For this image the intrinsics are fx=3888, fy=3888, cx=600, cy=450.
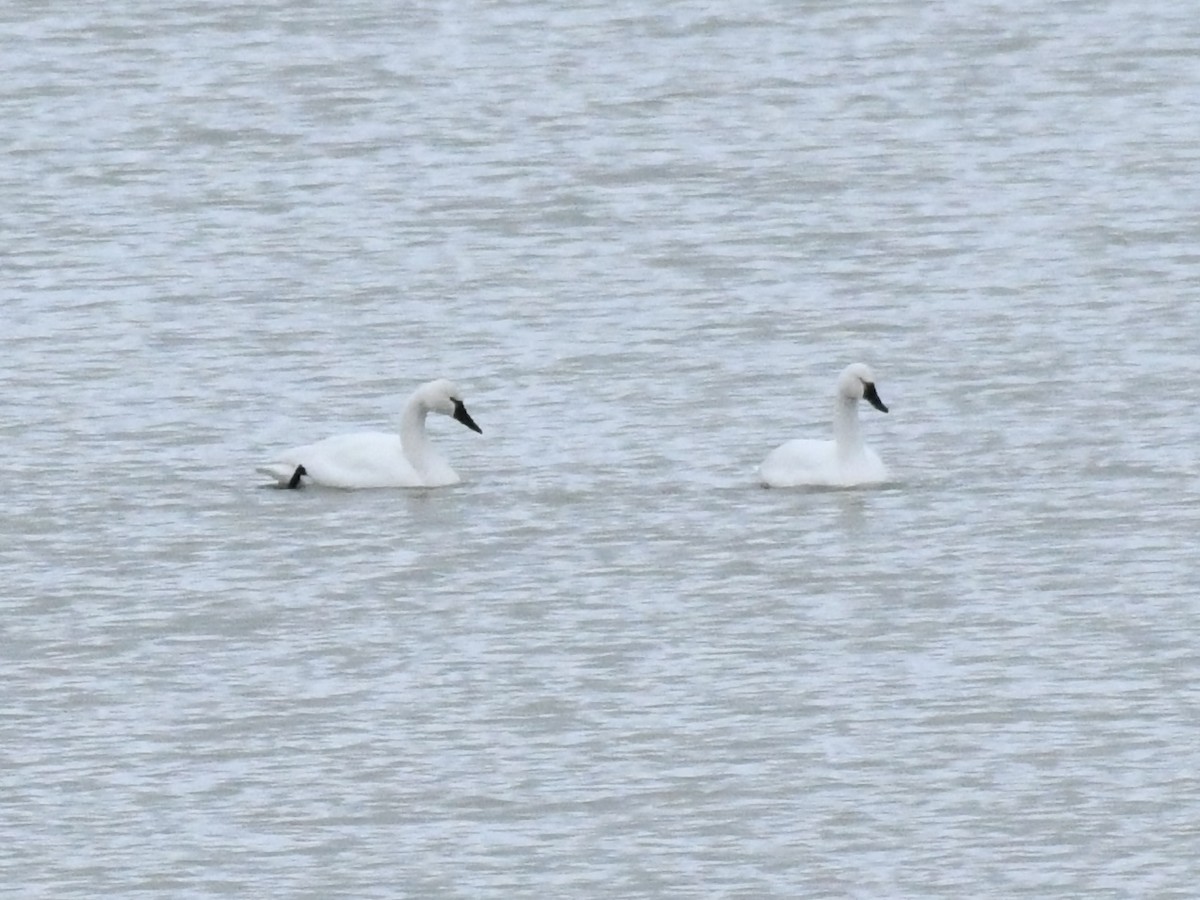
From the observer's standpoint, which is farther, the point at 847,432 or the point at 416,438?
the point at 416,438

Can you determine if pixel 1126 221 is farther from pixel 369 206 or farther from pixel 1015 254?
pixel 369 206

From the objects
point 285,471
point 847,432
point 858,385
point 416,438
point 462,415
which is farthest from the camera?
point 462,415

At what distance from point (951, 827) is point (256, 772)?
6.94ft

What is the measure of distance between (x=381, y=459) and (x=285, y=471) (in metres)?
0.42

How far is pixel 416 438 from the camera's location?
53.6 feet

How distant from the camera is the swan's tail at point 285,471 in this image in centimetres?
1602

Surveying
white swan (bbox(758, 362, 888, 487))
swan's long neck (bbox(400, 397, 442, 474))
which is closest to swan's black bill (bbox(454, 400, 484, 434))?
swan's long neck (bbox(400, 397, 442, 474))

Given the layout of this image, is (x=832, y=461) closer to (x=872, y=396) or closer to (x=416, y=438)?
(x=872, y=396)

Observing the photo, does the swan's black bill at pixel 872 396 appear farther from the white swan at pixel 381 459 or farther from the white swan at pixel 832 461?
the white swan at pixel 381 459

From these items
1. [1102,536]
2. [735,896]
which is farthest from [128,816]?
[1102,536]

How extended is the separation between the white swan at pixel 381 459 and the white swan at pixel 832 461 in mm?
1418

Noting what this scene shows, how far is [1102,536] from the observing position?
14539 millimetres

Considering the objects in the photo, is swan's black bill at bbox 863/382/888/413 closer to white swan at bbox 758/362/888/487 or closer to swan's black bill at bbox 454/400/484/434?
white swan at bbox 758/362/888/487

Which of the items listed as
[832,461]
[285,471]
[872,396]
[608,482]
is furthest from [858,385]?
[285,471]
